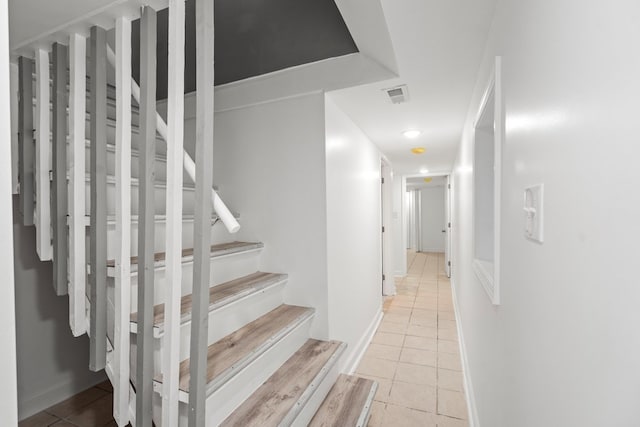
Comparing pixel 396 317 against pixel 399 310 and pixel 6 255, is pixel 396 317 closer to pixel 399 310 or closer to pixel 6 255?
pixel 399 310

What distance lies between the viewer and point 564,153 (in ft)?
2.06

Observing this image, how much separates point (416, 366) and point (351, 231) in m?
1.32

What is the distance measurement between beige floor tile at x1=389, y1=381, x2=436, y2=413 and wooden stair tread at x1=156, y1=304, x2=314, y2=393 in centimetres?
94

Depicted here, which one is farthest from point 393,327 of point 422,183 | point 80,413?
point 422,183

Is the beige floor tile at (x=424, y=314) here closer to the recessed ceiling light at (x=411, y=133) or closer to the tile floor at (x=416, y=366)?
the tile floor at (x=416, y=366)

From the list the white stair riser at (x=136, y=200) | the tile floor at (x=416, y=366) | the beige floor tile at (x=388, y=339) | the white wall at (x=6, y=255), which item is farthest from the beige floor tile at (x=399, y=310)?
the white wall at (x=6, y=255)

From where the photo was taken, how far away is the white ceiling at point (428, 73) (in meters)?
1.31

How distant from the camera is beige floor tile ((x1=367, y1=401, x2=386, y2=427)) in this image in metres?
1.94

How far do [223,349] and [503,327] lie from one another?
1.28 m

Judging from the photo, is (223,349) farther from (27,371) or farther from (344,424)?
(27,371)

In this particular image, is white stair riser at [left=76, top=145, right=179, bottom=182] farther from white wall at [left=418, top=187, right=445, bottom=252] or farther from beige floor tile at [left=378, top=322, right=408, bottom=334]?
white wall at [left=418, top=187, right=445, bottom=252]

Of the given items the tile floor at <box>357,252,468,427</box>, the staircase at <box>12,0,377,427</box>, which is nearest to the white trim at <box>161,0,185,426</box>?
the staircase at <box>12,0,377,427</box>

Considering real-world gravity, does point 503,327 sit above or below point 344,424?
above

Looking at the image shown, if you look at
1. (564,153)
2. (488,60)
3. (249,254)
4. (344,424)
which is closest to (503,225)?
(564,153)
